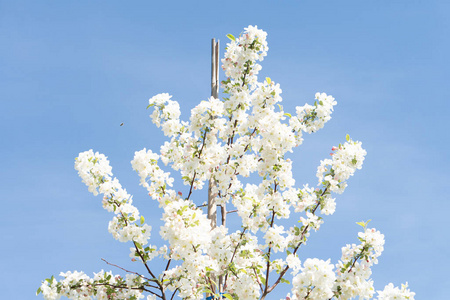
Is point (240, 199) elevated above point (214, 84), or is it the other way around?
point (214, 84)

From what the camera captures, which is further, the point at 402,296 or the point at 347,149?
the point at 347,149

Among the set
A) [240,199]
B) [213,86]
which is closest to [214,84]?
[213,86]

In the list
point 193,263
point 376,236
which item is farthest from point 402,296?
point 193,263

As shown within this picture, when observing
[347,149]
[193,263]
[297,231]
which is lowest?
[193,263]

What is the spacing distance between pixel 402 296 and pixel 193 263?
2.30 m

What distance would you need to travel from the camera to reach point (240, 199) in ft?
22.2

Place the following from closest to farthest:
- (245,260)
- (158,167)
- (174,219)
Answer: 1. (174,219)
2. (245,260)
3. (158,167)

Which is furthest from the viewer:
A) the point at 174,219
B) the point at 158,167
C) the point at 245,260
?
the point at 158,167

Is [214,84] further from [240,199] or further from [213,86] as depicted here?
[240,199]

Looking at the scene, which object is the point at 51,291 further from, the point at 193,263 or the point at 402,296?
the point at 402,296

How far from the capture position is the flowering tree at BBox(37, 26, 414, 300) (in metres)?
5.80

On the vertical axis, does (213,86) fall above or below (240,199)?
above

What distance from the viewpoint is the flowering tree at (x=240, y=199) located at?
19.0 ft

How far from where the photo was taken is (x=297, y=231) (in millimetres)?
6172
